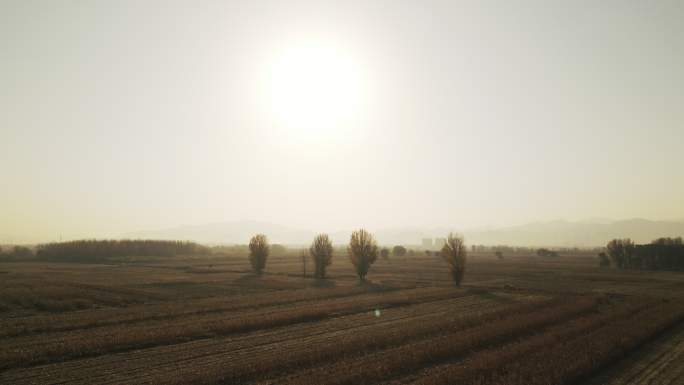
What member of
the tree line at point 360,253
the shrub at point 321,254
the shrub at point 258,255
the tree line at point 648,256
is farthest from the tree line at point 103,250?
the tree line at point 648,256

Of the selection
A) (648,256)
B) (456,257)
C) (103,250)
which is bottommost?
(648,256)

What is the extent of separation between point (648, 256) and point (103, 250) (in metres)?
148

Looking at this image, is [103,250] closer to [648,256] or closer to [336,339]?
[336,339]

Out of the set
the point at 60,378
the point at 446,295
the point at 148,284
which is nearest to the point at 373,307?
the point at 446,295

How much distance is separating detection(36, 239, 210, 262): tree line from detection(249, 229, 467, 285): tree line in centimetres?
6239

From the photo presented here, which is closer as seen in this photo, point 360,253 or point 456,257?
point 456,257

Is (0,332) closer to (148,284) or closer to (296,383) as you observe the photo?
(296,383)

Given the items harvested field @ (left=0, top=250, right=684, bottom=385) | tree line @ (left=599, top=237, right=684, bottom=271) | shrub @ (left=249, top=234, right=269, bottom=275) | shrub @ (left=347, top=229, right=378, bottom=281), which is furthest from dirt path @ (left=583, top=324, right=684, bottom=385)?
tree line @ (left=599, top=237, right=684, bottom=271)

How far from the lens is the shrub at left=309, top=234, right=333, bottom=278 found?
6662 cm

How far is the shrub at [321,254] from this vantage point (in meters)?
66.6

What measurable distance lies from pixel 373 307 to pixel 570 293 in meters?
23.2

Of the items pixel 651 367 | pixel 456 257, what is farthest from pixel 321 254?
pixel 651 367

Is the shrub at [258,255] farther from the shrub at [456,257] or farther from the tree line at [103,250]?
the tree line at [103,250]

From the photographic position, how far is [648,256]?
85.8m
